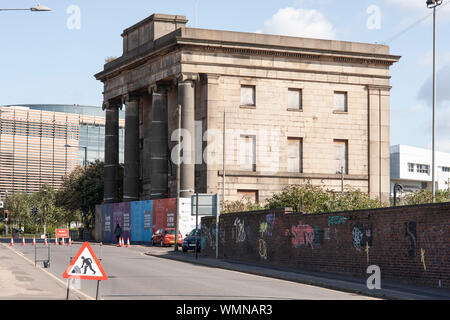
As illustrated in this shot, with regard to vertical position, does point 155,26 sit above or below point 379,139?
above

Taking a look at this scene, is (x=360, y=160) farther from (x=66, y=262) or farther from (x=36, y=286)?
(x=36, y=286)

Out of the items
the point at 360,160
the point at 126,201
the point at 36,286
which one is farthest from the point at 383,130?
the point at 36,286

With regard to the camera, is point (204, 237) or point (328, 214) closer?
point (328, 214)

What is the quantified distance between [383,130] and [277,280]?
41207mm

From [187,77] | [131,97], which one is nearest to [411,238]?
[187,77]

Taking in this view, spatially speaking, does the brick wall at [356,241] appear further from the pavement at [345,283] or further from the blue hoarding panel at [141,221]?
the blue hoarding panel at [141,221]

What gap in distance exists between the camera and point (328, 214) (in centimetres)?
2834

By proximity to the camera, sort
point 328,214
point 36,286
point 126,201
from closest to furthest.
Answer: point 36,286 < point 328,214 < point 126,201

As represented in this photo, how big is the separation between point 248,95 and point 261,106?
1365 mm

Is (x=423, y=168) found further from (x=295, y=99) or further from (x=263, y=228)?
(x=263, y=228)

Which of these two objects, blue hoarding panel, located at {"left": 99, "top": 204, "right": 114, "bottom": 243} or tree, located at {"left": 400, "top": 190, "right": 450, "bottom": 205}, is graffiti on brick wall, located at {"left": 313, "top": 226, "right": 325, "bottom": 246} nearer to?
tree, located at {"left": 400, "top": 190, "right": 450, "bottom": 205}

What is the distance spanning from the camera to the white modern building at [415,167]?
452 ft

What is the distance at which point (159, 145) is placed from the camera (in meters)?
63.2

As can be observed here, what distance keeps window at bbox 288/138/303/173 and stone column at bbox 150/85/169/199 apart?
10283 millimetres
